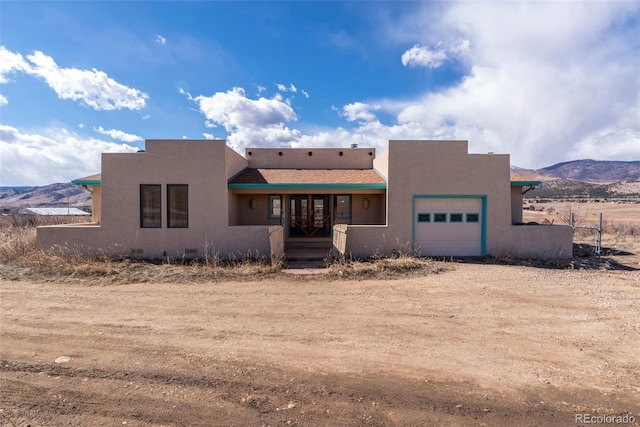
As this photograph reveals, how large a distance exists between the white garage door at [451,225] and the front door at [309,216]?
472 centimetres

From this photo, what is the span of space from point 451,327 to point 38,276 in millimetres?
10966

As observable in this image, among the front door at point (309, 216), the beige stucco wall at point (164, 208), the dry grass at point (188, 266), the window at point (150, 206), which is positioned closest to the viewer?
the dry grass at point (188, 266)

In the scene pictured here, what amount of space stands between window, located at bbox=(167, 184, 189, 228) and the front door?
5.05 meters

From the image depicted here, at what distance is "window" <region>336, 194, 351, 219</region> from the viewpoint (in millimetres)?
15156

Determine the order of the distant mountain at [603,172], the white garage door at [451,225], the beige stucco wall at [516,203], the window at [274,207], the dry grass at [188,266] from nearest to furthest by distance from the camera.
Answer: the dry grass at [188,266] → the white garage door at [451,225] → the beige stucco wall at [516,203] → the window at [274,207] → the distant mountain at [603,172]

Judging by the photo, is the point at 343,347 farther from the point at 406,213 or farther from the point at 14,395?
the point at 406,213

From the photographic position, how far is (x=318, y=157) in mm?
16797

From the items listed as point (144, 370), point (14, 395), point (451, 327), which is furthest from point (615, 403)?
point (14, 395)

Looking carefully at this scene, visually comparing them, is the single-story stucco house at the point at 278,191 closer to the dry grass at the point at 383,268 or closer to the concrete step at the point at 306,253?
the concrete step at the point at 306,253

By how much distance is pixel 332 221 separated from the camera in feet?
49.5

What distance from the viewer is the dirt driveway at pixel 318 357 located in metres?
3.35

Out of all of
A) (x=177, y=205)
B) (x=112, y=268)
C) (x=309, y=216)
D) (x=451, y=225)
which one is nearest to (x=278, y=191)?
(x=309, y=216)

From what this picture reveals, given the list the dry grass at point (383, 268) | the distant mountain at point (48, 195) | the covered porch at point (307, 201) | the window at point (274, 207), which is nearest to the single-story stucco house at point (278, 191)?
the covered porch at point (307, 201)

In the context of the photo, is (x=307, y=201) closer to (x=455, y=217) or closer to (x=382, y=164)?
(x=382, y=164)
